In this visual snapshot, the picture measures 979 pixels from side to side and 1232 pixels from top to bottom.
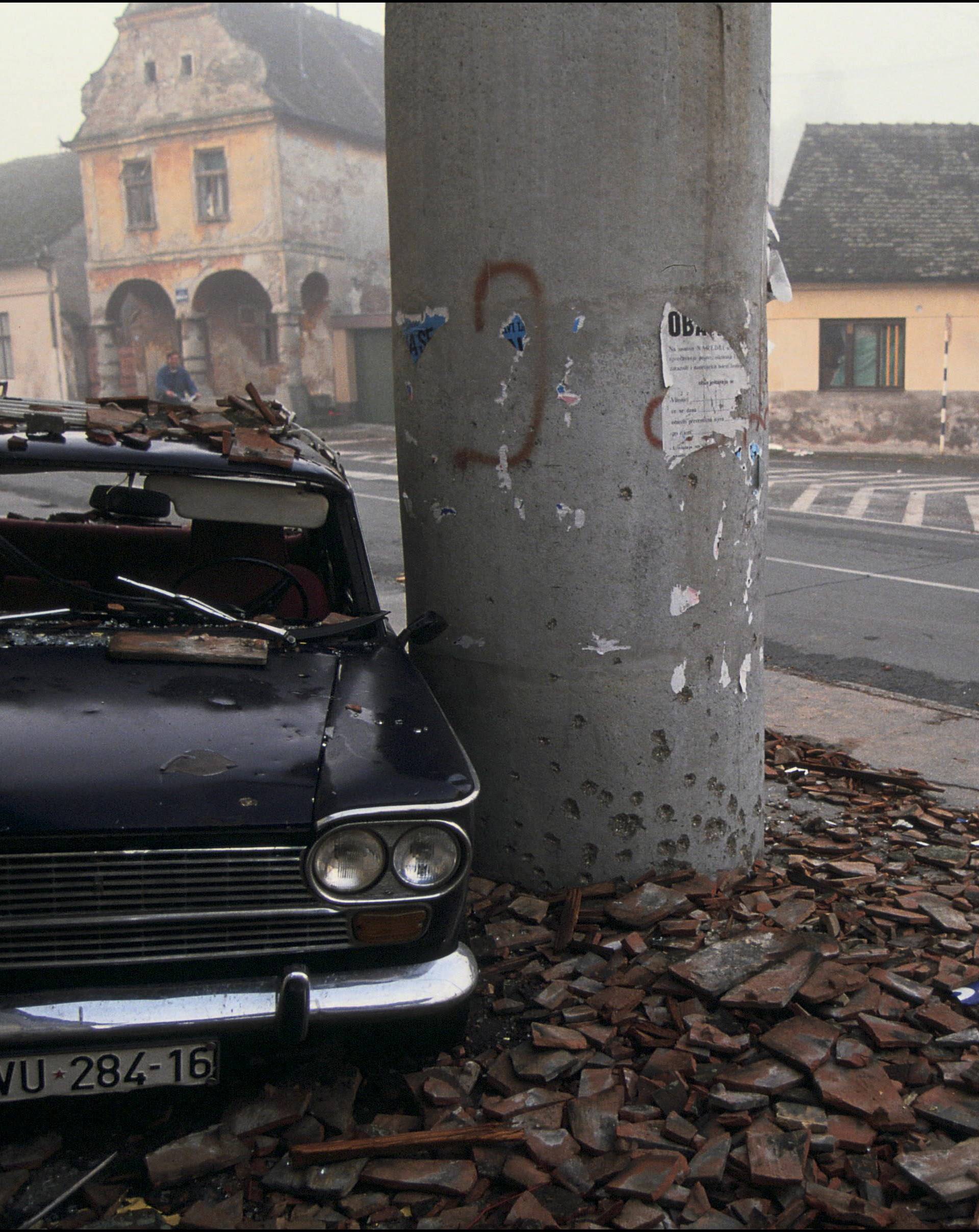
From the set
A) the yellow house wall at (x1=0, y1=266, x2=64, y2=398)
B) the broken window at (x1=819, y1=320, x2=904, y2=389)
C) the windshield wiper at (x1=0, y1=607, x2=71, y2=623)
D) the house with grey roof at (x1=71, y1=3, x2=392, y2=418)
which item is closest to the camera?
the windshield wiper at (x1=0, y1=607, x2=71, y2=623)

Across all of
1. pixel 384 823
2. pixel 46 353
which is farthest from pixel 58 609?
pixel 46 353

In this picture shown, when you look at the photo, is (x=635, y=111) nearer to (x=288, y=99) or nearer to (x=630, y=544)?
(x=630, y=544)

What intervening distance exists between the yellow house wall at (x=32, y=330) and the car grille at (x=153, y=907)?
37993 millimetres

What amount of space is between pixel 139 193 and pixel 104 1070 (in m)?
37.0

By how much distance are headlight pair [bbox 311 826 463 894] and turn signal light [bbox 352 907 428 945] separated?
0.06 metres

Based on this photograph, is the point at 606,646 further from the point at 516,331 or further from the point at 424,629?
the point at 516,331

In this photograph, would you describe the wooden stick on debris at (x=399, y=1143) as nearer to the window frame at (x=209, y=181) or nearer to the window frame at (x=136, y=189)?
the window frame at (x=209, y=181)

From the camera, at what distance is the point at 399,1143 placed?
9.05 feet

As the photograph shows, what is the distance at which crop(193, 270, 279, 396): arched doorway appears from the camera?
35.1 m

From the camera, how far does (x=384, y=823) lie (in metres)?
2.77

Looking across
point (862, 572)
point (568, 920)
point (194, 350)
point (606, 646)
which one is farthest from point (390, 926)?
point (194, 350)

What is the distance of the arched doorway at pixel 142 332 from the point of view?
37125 millimetres

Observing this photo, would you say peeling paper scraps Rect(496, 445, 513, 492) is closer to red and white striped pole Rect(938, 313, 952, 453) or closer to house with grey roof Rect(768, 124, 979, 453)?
house with grey roof Rect(768, 124, 979, 453)

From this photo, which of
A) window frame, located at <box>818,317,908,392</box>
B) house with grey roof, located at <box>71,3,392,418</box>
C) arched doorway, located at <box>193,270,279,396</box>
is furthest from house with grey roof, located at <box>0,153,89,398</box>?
window frame, located at <box>818,317,908,392</box>
